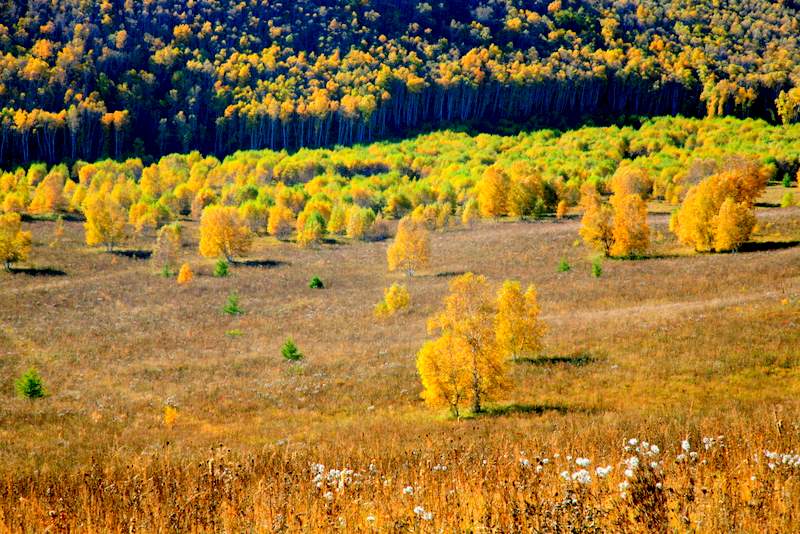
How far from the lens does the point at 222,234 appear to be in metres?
85.9

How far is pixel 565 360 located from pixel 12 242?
257ft

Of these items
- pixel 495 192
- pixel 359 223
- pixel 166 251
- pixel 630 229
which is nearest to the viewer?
pixel 630 229

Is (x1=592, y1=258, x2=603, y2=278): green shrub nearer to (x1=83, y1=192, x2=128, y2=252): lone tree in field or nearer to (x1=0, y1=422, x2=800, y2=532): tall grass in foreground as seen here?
(x1=0, y1=422, x2=800, y2=532): tall grass in foreground

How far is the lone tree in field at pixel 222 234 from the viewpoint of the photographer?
280ft

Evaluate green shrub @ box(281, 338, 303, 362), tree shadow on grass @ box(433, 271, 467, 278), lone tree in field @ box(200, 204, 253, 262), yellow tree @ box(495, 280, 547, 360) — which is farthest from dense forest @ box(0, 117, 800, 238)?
yellow tree @ box(495, 280, 547, 360)

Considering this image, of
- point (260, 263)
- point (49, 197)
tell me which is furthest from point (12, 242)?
point (49, 197)

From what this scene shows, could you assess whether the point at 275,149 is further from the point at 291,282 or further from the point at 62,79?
the point at 291,282

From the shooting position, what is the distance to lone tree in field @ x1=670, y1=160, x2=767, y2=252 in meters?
61.8

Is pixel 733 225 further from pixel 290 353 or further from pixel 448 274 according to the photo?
pixel 290 353

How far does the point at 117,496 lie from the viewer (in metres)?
7.64

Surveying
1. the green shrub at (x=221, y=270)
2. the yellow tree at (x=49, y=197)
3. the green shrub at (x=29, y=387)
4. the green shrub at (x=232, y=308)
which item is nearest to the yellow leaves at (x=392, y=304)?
the green shrub at (x=232, y=308)

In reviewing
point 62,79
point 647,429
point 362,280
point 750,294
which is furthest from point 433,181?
point 62,79

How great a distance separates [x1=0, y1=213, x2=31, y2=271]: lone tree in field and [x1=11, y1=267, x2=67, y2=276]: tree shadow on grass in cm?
145

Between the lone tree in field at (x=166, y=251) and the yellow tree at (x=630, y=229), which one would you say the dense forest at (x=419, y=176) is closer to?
the lone tree in field at (x=166, y=251)
